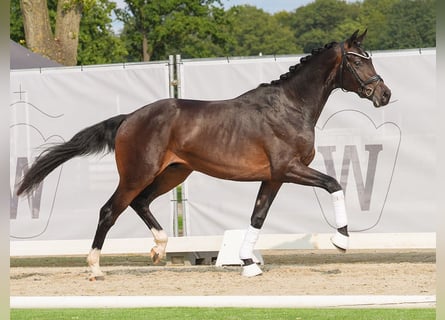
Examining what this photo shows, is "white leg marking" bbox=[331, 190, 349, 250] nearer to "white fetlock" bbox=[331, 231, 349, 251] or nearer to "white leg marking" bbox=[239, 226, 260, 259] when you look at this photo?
"white fetlock" bbox=[331, 231, 349, 251]

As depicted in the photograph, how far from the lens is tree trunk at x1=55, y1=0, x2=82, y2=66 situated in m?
16.5

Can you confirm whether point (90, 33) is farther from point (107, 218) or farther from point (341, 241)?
point (341, 241)

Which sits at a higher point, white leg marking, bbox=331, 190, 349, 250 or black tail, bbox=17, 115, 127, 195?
black tail, bbox=17, 115, 127, 195

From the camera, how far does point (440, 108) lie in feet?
3.48

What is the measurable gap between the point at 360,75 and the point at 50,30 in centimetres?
1011

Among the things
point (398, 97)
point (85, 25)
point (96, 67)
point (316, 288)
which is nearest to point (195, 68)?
point (96, 67)

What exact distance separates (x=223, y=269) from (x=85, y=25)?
29.3m

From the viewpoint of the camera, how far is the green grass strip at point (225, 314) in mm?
4906

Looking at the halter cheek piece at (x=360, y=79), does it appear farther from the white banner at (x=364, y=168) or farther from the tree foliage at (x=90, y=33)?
the tree foliage at (x=90, y=33)

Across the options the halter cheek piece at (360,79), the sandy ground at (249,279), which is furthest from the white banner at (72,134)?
the halter cheek piece at (360,79)

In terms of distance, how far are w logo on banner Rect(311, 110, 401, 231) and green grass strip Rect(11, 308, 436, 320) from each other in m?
3.87

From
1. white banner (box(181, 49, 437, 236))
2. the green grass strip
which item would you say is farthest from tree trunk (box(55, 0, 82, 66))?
the green grass strip

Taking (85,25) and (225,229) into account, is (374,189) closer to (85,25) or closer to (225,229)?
(225,229)

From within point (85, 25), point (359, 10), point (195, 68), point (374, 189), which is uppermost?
point (359, 10)
